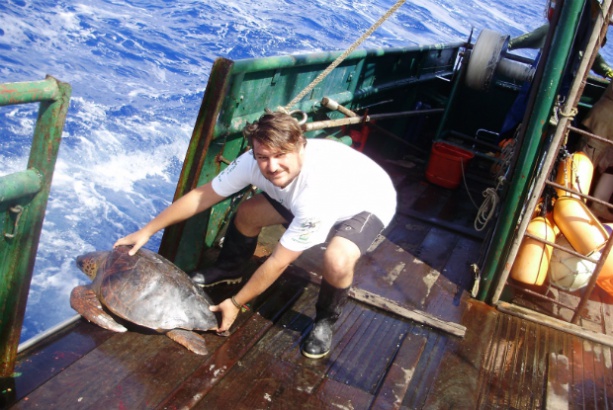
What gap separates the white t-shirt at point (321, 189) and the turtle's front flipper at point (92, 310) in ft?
3.03

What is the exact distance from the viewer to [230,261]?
3.73 meters

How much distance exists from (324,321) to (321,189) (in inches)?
34.8

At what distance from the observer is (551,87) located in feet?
11.6

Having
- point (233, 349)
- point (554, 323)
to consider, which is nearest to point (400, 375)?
point (233, 349)

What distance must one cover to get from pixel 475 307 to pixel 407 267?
2.12 ft

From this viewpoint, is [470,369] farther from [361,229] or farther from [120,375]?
[120,375]

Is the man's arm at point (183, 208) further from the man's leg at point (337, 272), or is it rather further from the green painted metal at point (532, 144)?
the green painted metal at point (532, 144)

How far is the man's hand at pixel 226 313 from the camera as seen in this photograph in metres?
3.12

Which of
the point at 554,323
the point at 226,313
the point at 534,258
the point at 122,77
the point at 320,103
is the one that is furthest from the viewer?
the point at 122,77

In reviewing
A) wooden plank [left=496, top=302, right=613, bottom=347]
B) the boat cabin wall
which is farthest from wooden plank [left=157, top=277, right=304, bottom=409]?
wooden plank [left=496, top=302, right=613, bottom=347]

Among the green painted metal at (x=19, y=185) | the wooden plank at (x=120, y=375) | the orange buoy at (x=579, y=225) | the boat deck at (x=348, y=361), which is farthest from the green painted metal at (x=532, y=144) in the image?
the green painted metal at (x=19, y=185)

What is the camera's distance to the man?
285cm

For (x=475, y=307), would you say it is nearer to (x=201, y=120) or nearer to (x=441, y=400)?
(x=441, y=400)

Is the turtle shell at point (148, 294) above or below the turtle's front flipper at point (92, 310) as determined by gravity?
above
